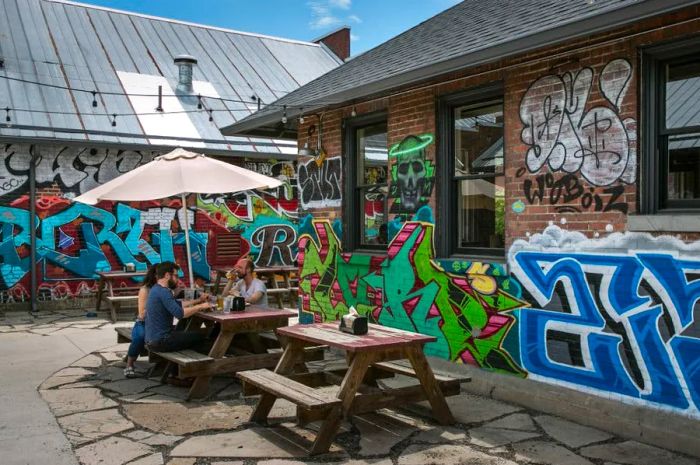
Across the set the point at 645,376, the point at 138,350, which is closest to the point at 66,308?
the point at 138,350

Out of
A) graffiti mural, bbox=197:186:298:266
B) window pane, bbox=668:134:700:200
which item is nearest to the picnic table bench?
window pane, bbox=668:134:700:200

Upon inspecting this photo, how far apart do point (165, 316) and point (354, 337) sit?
2.45m

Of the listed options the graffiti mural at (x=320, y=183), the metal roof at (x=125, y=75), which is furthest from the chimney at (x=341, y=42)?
the graffiti mural at (x=320, y=183)

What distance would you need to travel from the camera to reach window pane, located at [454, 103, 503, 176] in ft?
22.5

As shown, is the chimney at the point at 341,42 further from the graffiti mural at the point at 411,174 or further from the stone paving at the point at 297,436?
the stone paving at the point at 297,436

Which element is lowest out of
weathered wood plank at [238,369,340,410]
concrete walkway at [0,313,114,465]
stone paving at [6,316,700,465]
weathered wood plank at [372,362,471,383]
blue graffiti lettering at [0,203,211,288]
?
stone paving at [6,316,700,465]

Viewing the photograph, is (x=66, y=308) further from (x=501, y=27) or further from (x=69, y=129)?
(x=501, y=27)

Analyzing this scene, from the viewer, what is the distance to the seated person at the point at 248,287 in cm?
799

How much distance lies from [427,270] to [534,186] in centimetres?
170

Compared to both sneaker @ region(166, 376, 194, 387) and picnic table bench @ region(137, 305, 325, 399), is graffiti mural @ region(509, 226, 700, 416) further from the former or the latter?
sneaker @ region(166, 376, 194, 387)

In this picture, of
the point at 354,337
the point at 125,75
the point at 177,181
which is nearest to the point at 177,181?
the point at 177,181

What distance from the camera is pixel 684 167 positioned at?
518 cm

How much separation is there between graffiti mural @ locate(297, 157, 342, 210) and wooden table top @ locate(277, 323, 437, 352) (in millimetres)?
3040

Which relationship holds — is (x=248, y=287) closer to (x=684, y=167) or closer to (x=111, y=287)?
(x=684, y=167)
